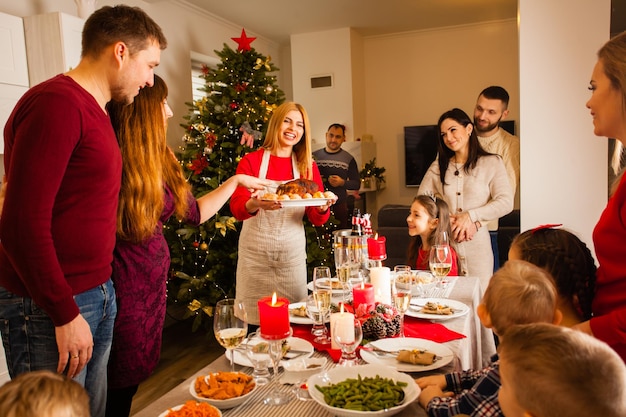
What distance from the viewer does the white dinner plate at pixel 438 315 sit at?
1688 mm

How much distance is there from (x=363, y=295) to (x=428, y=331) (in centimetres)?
23

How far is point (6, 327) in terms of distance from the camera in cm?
129

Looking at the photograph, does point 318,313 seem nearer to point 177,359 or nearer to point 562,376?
point 562,376

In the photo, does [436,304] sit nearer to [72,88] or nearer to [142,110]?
[142,110]

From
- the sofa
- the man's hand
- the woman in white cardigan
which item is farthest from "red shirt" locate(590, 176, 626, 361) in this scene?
the sofa

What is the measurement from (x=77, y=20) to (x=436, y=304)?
3115 millimetres

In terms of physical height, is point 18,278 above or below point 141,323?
above

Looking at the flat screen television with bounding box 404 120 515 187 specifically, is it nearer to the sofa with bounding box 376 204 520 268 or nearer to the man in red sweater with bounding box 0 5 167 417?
the sofa with bounding box 376 204 520 268

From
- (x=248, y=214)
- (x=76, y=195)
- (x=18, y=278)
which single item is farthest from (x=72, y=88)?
(x=248, y=214)

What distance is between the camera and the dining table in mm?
1087

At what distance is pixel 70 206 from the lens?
1275 millimetres

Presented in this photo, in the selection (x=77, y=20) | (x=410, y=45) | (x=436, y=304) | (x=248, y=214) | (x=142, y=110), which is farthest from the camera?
(x=410, y=45)

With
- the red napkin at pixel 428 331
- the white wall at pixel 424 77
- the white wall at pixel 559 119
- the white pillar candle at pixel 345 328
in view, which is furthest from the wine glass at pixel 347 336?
the white wall at pixel 424 77

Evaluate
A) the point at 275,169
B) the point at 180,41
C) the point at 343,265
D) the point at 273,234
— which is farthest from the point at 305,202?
the point at 180,41
